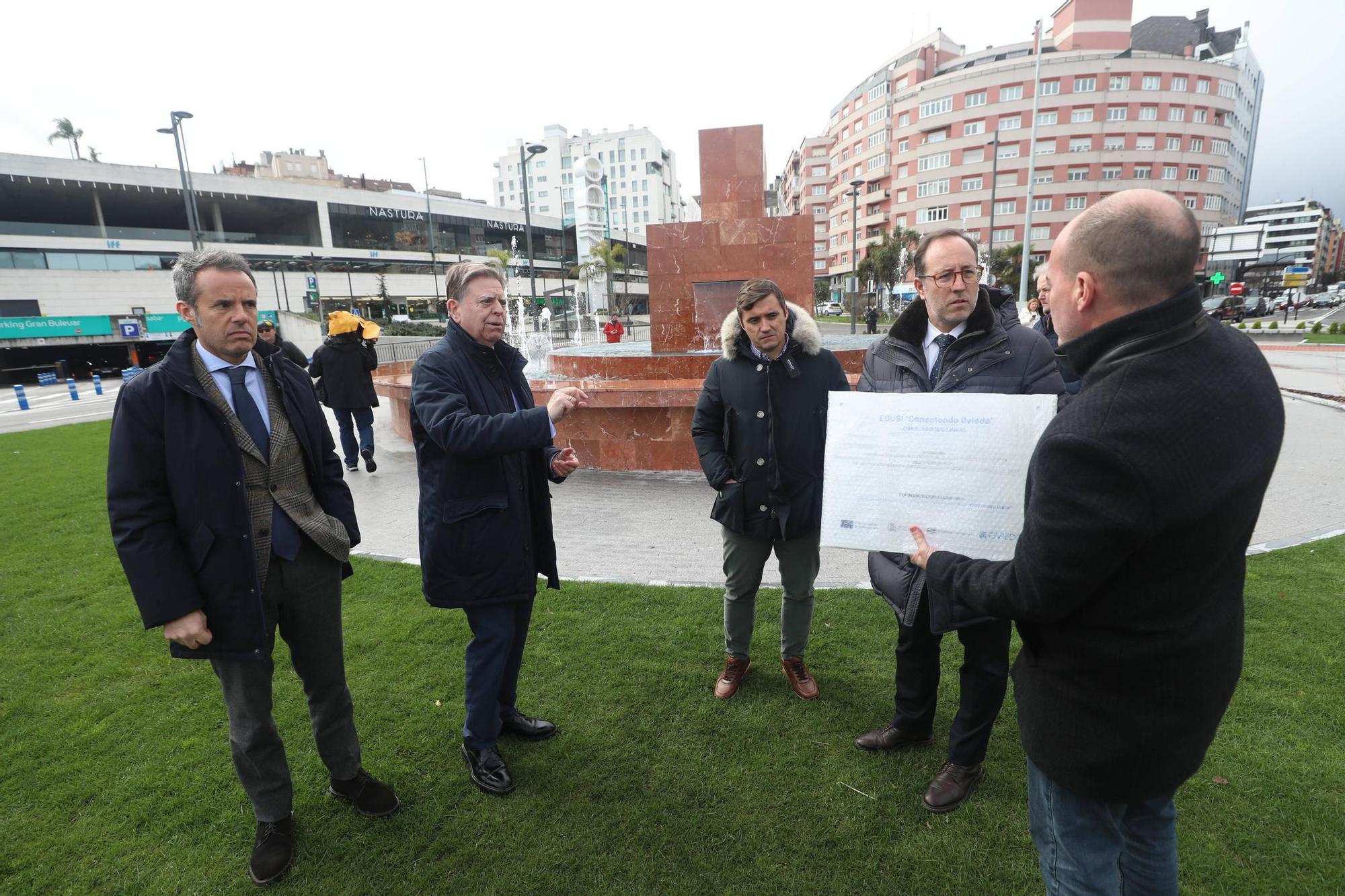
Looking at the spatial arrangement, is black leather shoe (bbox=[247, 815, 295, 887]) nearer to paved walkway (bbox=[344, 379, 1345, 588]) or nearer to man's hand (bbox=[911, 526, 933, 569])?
man's hand (bbox=[911, 526, 933, 569])

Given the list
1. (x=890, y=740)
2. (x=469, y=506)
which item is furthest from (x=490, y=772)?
(x=890, y=740)

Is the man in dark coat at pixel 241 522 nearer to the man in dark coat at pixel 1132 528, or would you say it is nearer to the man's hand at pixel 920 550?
the man's hand at pixel 920 550

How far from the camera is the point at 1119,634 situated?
4.90ft

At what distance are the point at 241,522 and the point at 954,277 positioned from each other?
9.42 ft

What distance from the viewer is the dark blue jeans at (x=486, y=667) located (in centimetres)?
292

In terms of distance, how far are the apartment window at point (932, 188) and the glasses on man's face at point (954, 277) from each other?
6514cm

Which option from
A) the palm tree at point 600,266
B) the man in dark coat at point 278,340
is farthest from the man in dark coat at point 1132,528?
the palm tree at point 600,266

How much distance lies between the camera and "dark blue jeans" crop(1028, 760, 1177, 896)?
1.71 meters

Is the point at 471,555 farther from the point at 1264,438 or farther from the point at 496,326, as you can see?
the point at 1264,438

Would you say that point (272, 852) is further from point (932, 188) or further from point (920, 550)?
point (932, 188)

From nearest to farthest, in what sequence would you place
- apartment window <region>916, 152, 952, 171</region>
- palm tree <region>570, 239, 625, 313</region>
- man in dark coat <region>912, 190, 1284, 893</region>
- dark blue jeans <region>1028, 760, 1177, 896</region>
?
man in dark coat <region>912, 190, 1284, 893</region> → dark blue jeans <region>1028, 760, 1177, 896</region> → palm tree <region>570, 239, 625, 313</region> → apartment window <region>916, 152, 952, 171</region>

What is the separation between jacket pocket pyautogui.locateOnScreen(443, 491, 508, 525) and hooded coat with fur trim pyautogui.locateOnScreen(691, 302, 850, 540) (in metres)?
1.07

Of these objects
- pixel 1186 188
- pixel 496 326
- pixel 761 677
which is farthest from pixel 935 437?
pixel 1186 188

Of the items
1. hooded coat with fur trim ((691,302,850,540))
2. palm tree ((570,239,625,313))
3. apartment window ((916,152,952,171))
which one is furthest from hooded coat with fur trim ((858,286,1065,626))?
apartment window ((916,152,952,171))
